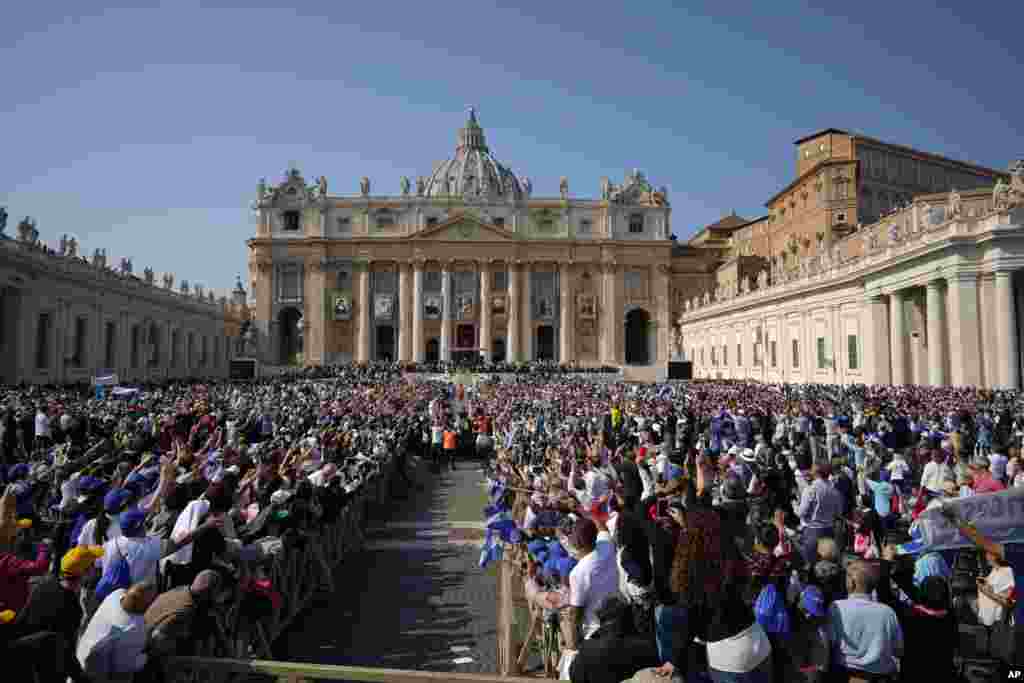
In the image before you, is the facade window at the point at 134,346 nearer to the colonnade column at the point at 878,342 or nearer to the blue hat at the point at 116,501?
the blue hat at the point at 116,501

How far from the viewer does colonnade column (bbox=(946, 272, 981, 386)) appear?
23.0 m

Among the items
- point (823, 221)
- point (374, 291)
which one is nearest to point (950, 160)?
point (823, 221)

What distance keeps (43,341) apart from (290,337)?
114 feet

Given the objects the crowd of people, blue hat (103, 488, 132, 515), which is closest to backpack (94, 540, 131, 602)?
the crowd of people

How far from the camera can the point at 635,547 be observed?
477cm

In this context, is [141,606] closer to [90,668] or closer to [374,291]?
[90,668]

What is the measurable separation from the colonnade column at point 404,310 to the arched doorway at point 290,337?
434 inches

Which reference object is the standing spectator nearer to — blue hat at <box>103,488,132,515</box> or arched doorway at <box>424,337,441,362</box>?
blue hat at <box>103,488,132,515</box>

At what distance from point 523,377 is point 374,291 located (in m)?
29.0

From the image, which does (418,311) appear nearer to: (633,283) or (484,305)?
(484,305)

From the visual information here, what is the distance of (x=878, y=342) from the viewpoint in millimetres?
28203

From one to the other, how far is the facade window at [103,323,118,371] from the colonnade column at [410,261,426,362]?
28.4 m

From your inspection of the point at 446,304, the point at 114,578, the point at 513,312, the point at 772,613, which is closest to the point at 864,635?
the point at 772,613

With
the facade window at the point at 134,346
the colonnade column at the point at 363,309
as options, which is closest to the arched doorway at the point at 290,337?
the colonnade column at the point at 363,309
